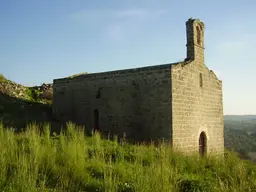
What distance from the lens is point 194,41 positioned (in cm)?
1513

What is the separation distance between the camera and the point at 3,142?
7.84 metres

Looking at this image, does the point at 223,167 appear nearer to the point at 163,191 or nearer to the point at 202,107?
the point at 163,191

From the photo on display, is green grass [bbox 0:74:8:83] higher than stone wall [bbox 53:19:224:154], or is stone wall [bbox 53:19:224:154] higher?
green grass [bbox 0:74:8:83]

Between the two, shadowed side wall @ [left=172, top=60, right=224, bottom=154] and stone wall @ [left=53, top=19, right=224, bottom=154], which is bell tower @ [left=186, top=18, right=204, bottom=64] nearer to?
stone wall @ [left=53, top=19, right=224, bottom=154]

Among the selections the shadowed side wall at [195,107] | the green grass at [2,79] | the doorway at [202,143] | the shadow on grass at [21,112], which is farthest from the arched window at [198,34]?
the green grass at [2,79]

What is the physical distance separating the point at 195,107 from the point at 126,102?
11.2 ft

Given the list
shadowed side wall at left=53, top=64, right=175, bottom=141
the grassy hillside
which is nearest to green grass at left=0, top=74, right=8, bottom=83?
the grassy hillside

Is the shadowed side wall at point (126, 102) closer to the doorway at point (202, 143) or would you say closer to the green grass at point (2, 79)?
the doorway at point (202, 143)

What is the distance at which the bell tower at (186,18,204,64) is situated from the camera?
594 inches

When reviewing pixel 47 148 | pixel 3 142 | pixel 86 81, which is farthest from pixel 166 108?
pixel 3 142

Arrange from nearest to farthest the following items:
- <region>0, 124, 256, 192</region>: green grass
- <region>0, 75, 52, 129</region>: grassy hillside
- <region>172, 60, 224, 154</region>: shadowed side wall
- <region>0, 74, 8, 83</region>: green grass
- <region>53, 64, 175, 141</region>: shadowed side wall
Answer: <region>0, 124, 256, 192</region>: green grass, <region>53, 64, 175, 141</region>: shadowed side wall, <region>172, 60, 224, 154</region>: shadowed side wall, <region>0, 75, 52, 129</region>: grassy hillside, <region>0, 74, 8, 83</region>: green grass

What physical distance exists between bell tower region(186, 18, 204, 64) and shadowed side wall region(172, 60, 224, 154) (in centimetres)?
36

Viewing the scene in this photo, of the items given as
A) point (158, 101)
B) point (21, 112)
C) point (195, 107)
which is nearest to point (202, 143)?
point (195, 107)

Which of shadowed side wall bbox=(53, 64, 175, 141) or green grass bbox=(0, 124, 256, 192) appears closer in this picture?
green grass bbox=(0, 124, 256, 192)
